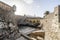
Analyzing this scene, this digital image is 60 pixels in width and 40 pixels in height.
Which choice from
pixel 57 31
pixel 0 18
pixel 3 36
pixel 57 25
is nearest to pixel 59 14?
pixel 57 25

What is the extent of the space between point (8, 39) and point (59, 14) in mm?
6238

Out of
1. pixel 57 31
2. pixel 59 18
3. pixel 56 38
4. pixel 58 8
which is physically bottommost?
pixel 56 38

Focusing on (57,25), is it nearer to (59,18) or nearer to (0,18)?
(59,18)

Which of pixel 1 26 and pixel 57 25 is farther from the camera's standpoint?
pixel 1 26

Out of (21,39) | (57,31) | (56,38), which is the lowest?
(21,39)

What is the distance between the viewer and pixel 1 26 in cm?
1034

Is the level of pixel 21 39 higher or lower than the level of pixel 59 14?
lower

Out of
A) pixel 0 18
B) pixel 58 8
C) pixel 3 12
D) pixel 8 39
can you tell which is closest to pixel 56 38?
pixel 58 8

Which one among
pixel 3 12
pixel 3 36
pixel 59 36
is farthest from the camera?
pixel 3 12

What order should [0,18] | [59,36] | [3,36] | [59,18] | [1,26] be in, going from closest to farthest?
[59,36] → [59,18] → [3,36] → [1,26] → [0,18]

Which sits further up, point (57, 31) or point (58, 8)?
point (58, 8)

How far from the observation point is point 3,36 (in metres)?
9.54

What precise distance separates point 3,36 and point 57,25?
19.8 ft

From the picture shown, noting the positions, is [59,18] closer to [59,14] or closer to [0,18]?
[59,14]
